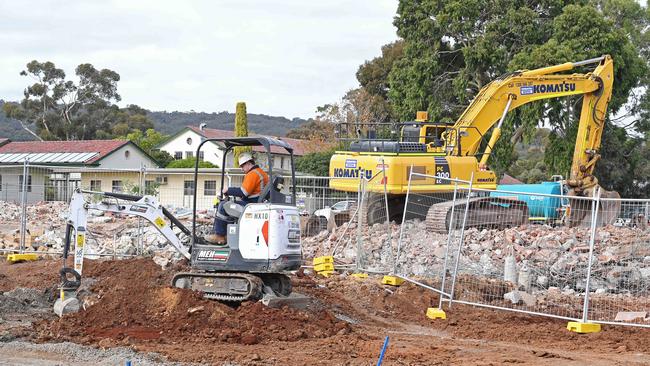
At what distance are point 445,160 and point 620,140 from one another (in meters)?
23.0

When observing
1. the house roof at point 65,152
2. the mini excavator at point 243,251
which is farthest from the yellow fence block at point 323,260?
the house roof at point 65,152

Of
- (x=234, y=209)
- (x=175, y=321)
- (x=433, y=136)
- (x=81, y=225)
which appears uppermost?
(x=433, y=136)

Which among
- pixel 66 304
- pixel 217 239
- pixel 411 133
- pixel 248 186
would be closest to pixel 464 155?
pixel 411 133

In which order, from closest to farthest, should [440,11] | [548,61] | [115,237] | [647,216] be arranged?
[647,216] → [115,237] → [548,61] → [440,11]

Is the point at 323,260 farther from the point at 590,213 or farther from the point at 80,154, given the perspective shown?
the point at 80,154

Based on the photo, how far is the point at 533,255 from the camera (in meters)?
15.1

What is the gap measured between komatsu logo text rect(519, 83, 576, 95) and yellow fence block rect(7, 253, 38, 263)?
14.1 metres

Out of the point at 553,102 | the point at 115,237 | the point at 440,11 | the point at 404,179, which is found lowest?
the point at 115,237

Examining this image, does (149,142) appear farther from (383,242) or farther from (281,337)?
(281,337)

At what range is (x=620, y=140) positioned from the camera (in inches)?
1623

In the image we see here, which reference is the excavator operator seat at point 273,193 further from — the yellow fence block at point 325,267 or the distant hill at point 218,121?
the distant hill at point 218,121

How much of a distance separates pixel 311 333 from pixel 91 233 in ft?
32.2

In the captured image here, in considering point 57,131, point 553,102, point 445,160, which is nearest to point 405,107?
point 553,102

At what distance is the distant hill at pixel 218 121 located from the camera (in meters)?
139
